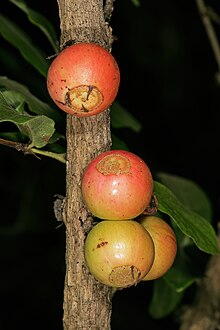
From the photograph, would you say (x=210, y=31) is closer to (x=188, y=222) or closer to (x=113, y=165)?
(x=188, y=222)

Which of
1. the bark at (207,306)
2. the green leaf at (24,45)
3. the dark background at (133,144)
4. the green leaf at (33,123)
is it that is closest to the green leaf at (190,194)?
the bark at (207,306)

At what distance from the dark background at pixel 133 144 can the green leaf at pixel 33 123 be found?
0.94 m

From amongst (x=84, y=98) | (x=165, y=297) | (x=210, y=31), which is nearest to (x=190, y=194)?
(x=165, y=297)

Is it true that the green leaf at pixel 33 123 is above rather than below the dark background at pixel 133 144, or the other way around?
above

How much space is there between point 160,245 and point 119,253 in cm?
9

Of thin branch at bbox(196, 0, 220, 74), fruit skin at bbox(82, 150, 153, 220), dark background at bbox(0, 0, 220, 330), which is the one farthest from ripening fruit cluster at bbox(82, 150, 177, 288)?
dark background at bbox(0, 0, 220, 330)

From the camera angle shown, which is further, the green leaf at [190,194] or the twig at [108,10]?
the green leaf at [190,194]

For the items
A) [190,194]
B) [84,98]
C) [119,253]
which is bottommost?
[190,194]

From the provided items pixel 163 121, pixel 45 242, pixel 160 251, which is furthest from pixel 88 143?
pixel 163 121

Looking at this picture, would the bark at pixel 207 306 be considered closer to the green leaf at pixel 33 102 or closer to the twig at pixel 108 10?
the green leaf at pixel 33 102

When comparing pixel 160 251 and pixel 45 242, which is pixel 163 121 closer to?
pixel 45 242

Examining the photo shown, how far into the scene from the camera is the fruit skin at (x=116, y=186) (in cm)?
93

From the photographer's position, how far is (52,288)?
2.30 metres

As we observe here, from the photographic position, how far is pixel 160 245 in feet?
3.29
